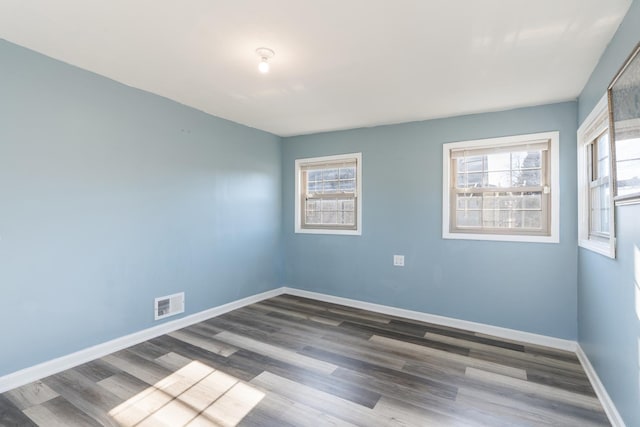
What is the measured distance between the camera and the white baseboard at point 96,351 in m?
2.20

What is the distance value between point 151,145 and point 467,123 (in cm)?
326

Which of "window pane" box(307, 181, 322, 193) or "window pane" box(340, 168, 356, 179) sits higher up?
"window pane" box(340, 168, 356, 179)

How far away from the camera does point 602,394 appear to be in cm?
211

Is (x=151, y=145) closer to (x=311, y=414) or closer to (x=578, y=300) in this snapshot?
(x=311, y=414)

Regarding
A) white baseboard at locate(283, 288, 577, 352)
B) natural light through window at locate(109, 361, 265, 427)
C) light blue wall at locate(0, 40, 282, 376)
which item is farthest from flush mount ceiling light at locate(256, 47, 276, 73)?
white baseboard at locate(283, 288, 577, 352)

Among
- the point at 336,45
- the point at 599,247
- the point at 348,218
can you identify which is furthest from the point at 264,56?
the point at 599,247

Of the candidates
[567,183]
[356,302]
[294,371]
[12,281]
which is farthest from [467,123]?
[12,281]

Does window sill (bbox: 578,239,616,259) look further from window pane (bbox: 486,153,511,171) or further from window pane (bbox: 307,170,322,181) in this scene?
window pane (bbox: 307,170,322,181)

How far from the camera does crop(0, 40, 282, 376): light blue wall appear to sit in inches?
87.3

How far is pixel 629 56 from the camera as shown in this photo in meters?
1.63

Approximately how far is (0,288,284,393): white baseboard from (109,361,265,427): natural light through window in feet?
2.49

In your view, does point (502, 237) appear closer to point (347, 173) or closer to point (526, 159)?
point (526, 159)

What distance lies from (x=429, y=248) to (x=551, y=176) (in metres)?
1.36

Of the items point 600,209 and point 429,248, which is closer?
point 600,209
